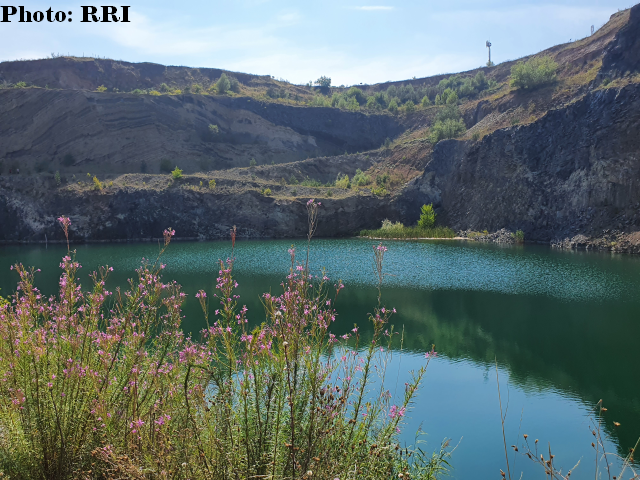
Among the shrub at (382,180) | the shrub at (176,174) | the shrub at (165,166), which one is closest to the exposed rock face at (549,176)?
the shrub at (382,180)

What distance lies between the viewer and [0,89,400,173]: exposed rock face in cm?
4741

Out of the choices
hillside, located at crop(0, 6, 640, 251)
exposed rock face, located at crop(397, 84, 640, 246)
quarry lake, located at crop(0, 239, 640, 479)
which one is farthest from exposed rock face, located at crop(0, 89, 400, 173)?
quarry lake, located at crop(0, 239, 640, 479)

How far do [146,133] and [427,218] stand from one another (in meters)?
28.9

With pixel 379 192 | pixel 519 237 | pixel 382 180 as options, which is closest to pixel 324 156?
pixel 382 180

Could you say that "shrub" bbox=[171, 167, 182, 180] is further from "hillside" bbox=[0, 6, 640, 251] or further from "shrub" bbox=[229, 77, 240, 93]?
"shrub" bbox=[229, 77, 240, 93]

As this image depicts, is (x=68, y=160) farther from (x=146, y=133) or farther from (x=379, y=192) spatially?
(x=379, y=192)

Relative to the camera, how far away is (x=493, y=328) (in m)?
14.6

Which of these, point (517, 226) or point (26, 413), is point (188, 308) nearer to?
point (26, 413)

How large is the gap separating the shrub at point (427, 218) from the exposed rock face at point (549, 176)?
1535mm

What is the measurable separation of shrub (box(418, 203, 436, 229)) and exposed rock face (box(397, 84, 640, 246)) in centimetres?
153

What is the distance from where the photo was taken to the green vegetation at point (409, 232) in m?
40.2

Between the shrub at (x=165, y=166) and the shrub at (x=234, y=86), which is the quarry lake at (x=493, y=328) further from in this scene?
the shrub at (x=234, y=86)

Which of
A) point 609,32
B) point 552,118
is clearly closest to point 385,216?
point 552,118

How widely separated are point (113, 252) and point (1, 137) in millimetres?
24939
